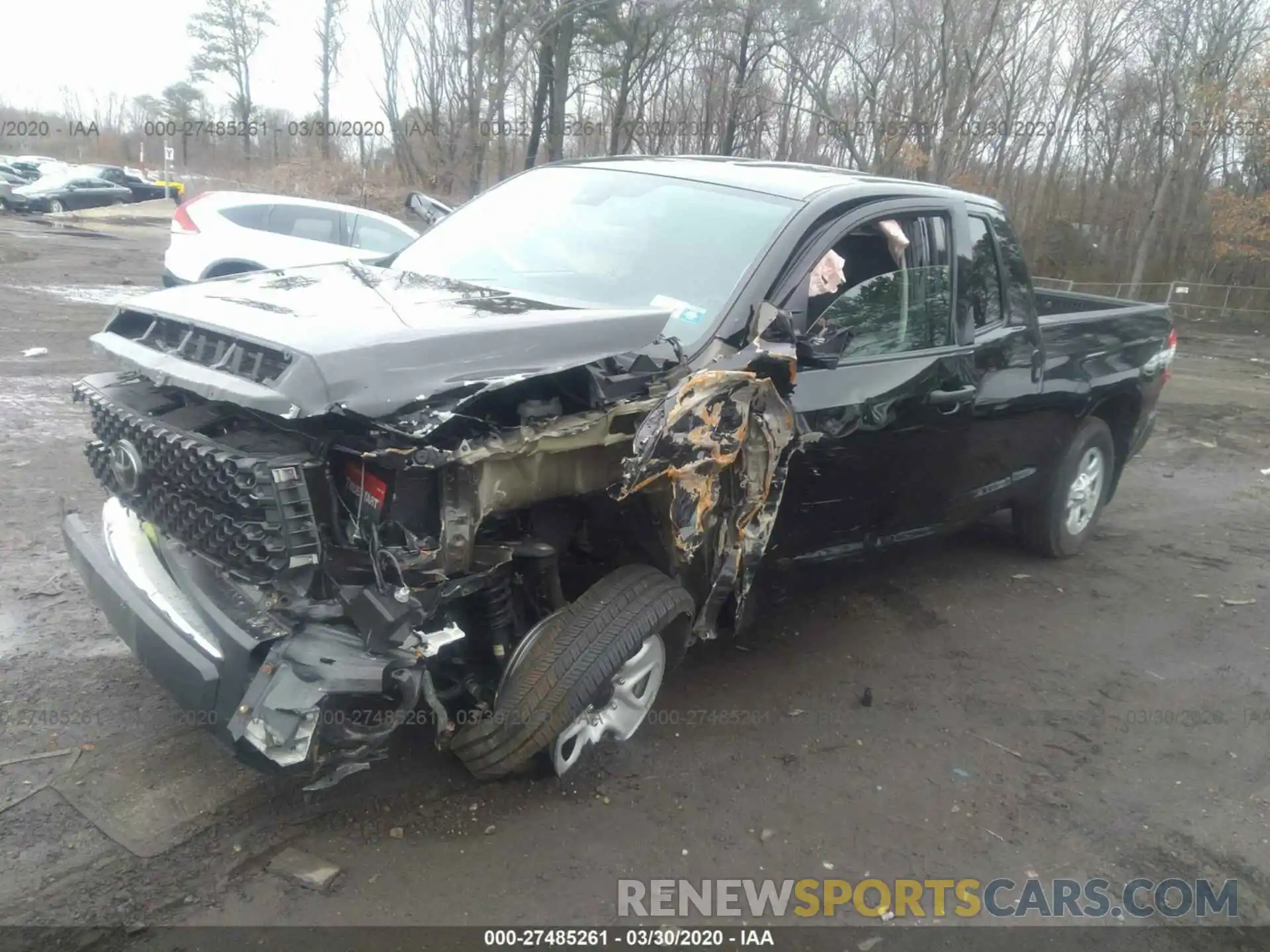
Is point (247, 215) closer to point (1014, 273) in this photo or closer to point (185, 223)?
point (185, 223)

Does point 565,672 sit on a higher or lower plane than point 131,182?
lower

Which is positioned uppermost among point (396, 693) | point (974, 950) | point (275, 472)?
point (275, 472)

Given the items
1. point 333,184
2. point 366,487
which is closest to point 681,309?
point 366,487

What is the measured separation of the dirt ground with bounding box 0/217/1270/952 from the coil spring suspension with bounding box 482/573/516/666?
0.50 m

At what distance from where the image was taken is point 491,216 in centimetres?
432

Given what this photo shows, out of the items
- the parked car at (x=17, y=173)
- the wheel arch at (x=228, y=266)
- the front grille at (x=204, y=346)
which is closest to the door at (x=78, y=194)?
the parked car at (x=17, y=173)

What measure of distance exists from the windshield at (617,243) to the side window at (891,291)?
0.35 metres

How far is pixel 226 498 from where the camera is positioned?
252 cm

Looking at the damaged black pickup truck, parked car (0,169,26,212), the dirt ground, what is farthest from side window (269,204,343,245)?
parked car (0,169,26,212)

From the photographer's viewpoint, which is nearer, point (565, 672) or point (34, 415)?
point (565, 672)

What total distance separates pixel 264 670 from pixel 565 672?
0.82 meters

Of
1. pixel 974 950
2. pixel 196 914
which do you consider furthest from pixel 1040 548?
pixel 196 914

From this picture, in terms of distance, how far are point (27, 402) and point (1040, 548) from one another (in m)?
6.76

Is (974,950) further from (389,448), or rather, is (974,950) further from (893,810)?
(389,448)
